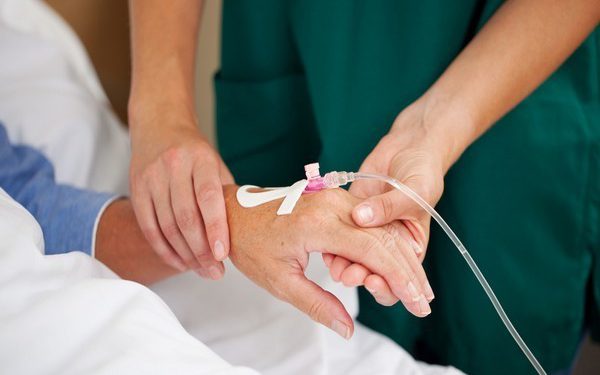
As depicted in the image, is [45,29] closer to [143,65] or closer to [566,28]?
[143,65]

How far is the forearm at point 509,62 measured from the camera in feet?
3.60

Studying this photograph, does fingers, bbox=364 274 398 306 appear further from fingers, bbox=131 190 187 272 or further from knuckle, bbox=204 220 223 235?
fingers, bbox=131 190 187 272

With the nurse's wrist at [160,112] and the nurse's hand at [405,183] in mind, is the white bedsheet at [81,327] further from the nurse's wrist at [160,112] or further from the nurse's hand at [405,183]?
the nurse's wrist at [160,112]

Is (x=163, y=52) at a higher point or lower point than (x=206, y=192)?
higher

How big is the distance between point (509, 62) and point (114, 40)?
1.24 meters

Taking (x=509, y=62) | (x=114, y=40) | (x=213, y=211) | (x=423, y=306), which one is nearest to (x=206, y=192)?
(x=213, y=211)

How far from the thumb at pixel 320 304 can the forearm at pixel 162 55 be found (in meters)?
0.43

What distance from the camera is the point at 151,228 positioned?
110cm

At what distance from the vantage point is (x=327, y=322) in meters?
0.92

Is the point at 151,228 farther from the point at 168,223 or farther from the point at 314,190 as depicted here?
the point at 314,190

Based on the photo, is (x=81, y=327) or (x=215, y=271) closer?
(x=81, y=327)

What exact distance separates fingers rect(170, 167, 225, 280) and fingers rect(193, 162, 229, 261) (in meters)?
0.01

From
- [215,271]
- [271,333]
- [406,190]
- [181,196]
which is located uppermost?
[406,190]

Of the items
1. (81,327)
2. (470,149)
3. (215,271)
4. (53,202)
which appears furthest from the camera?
(470,149)
